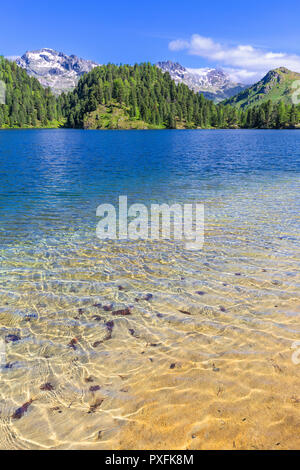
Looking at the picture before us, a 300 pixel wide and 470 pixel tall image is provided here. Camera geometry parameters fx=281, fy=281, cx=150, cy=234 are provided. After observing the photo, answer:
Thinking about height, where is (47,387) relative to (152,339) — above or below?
below

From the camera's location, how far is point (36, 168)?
4759 centimetres

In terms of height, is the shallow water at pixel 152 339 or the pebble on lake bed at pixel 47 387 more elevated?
the shallow water at pixel 152 339

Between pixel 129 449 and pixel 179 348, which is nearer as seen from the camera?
pixel 129 449

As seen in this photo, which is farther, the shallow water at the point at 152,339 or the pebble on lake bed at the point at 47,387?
the pebble on lake bed at the point at 47,387

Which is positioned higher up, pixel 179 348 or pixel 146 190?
pixel 146 190

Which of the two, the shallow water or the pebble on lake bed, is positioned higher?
the shallow water

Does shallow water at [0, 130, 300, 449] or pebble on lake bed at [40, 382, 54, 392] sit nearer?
shallow water at [0, 130, 300, 449]

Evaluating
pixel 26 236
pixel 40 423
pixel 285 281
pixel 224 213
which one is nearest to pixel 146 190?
pixel 224 213

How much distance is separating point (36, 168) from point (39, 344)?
4547 centimetres

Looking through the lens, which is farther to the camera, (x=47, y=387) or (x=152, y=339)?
(x=152, y=339)
